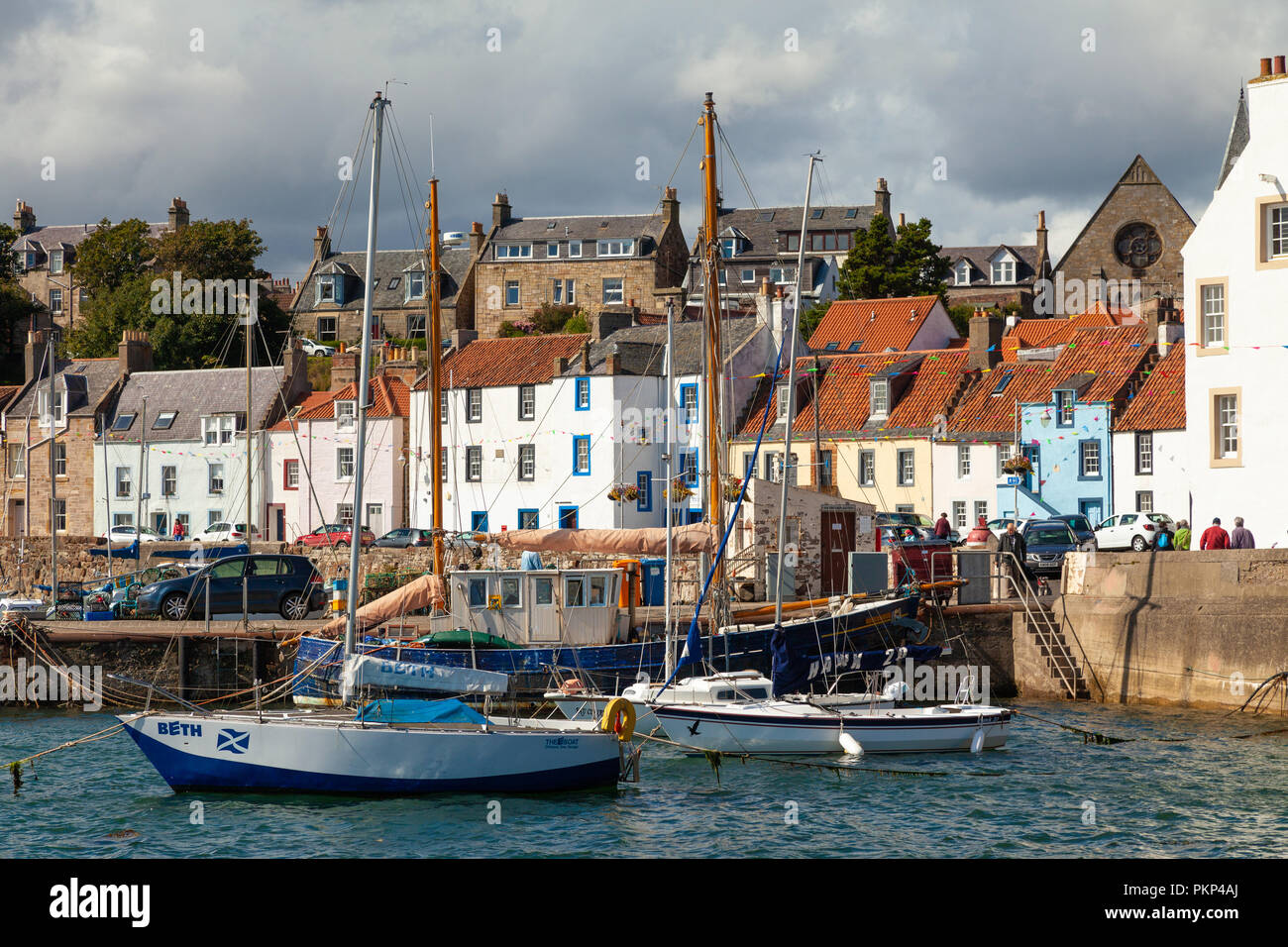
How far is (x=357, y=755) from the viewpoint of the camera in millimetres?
22672

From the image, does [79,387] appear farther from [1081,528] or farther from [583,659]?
[1081,528]

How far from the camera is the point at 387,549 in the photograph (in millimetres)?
50781

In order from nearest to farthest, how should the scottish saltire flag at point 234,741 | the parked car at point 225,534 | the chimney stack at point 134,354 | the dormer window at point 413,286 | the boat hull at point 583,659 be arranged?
the scottish saltire flag at point 234,741
the boat hull at point 583,659
the parked car at point 225,534
the chimney stack at point 134,354
the dormer window at point 413,286

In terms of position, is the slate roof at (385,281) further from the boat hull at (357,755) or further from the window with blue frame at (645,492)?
the boat hull at (357,755)

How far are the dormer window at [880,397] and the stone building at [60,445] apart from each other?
34.8 metres

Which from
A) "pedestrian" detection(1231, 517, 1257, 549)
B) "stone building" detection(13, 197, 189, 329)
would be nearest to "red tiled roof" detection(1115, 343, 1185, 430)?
"pedestrian" detection(1231, 517, 1257, 549)

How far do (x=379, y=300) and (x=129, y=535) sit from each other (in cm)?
3314

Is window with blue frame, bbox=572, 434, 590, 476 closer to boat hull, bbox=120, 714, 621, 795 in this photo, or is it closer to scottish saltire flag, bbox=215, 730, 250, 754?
boat hull, bbox=120, 714, 621, 795

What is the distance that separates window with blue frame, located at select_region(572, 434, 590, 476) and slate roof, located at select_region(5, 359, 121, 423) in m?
24.3

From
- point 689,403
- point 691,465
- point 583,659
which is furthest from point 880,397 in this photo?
point 583,659

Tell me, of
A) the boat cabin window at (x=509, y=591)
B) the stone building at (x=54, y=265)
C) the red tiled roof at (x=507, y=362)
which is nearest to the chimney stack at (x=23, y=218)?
the stone building at (x=54, y=265)

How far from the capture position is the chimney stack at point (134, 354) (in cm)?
7050
